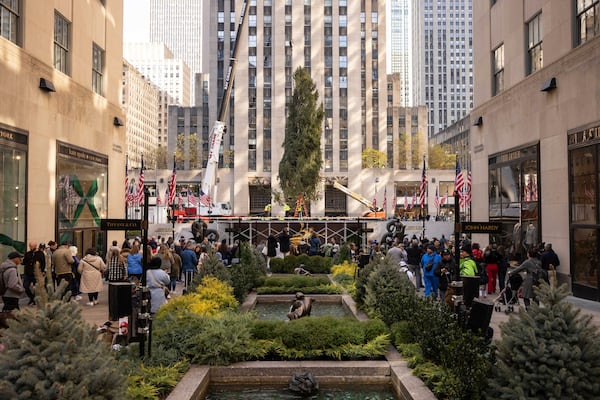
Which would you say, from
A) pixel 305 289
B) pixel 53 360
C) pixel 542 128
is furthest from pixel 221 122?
pixel 53 360

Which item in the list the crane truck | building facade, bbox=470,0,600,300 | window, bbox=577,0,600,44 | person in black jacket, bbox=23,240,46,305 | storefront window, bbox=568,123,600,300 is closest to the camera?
person in black jacket, bbox=23,240,46,305

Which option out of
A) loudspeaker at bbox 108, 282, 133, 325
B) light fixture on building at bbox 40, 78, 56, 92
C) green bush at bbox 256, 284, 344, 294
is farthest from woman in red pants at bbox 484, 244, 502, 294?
light fixture on building at bbox 40, 78, 56, 92

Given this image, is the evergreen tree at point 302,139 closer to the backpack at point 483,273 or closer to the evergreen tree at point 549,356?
the backpack at point 483,273

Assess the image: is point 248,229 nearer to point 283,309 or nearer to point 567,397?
point 283,309

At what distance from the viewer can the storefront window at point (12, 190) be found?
18.3m

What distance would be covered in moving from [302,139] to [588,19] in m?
42.6

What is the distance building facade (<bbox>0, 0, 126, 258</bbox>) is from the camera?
19.0 metres

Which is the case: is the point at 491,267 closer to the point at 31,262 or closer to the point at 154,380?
the point at 154,380

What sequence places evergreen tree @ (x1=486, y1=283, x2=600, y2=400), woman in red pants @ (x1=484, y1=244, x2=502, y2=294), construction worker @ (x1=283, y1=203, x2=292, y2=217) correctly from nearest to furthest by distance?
evergreen tree @ (x1=486, y1=283, x2=600, y2=400), woman in red pants @ (x1=484, y1=244, x2=502, y2=294), construction worker @ (x1=283, y1=203, x2=292, y2=217)

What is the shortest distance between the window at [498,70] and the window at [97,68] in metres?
18.8

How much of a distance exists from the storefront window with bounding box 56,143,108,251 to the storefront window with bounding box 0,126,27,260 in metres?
2.72

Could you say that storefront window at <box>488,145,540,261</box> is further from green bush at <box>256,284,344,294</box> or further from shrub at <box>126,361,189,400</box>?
shrub at <box>126,361,189,400</box>

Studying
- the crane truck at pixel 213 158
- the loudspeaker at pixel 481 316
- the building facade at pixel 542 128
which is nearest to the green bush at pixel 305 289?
the building facade at pixel 542 128

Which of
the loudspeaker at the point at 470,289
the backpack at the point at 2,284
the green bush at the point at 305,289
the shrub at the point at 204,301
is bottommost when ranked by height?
the green bush at the point at 305,289
